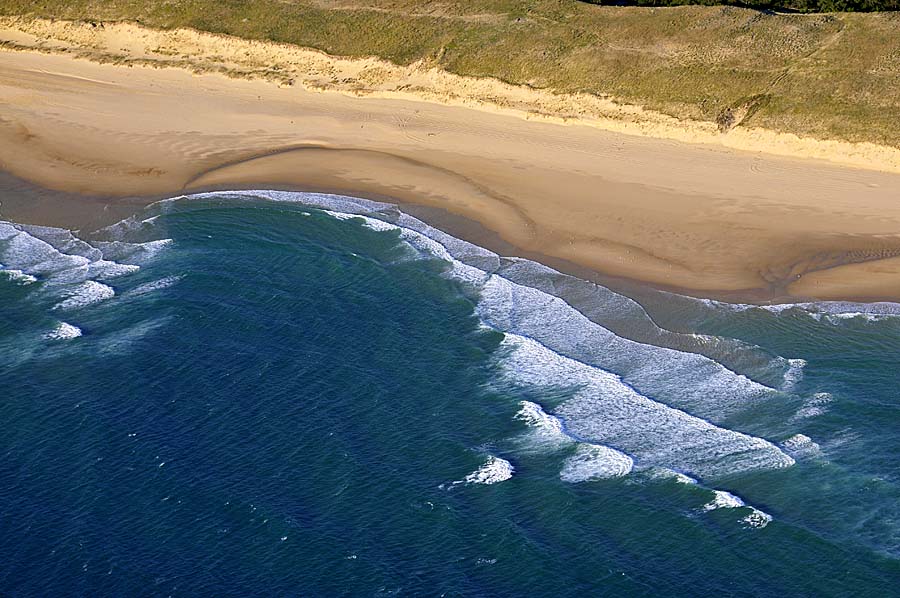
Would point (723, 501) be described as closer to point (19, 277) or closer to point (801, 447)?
point (801, 447)

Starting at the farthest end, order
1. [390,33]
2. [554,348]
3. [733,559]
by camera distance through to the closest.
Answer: [390,33] → [554,348] → [733,559]

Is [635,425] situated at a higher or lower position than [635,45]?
lower

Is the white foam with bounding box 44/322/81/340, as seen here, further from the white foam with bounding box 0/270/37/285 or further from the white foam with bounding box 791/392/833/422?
the white foam with bounding box 791/392/833/422

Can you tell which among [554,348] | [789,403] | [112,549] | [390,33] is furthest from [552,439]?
[390,33]

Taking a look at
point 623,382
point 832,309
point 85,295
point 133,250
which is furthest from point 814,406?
point 133,250

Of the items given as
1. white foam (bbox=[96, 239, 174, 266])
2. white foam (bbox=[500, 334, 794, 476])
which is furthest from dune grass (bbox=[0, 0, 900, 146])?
white foam (bbox=[500, 334, 794, 476])

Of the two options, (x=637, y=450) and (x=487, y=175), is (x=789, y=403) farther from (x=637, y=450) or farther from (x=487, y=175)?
(x=487, y=175)

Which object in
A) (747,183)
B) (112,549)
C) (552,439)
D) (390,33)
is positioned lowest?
(112,549)
